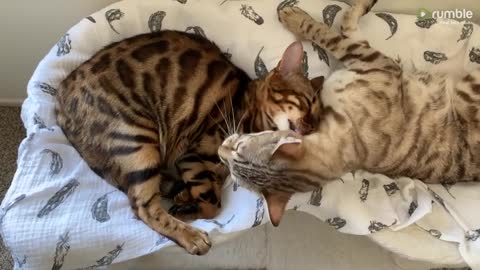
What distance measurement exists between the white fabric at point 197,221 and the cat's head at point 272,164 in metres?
0.09

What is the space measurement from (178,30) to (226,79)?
9.5 inches

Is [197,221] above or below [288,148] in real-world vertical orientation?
below

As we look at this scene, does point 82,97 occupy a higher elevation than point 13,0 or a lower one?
lower

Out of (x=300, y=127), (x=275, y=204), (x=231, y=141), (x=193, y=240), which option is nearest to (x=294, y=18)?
(x=300, y=127)

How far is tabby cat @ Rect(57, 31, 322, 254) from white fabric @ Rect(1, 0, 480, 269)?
0.05 m

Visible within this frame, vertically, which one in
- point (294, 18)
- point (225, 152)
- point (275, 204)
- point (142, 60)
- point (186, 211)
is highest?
point (294, 18)

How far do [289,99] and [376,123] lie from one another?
0.25m

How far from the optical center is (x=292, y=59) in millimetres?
1551

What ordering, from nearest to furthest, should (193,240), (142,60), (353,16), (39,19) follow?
(193,240), (142,60), (353,16), (39,19)

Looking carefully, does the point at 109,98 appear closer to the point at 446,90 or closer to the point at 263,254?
the point at 263,254

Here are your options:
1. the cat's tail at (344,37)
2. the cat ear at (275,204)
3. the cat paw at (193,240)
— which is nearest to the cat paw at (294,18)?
the cat's tail at (344,37)

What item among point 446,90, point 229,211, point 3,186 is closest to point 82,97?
point 229,211

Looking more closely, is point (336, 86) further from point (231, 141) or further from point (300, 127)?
point (231, 141)

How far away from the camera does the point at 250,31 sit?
1772mm
